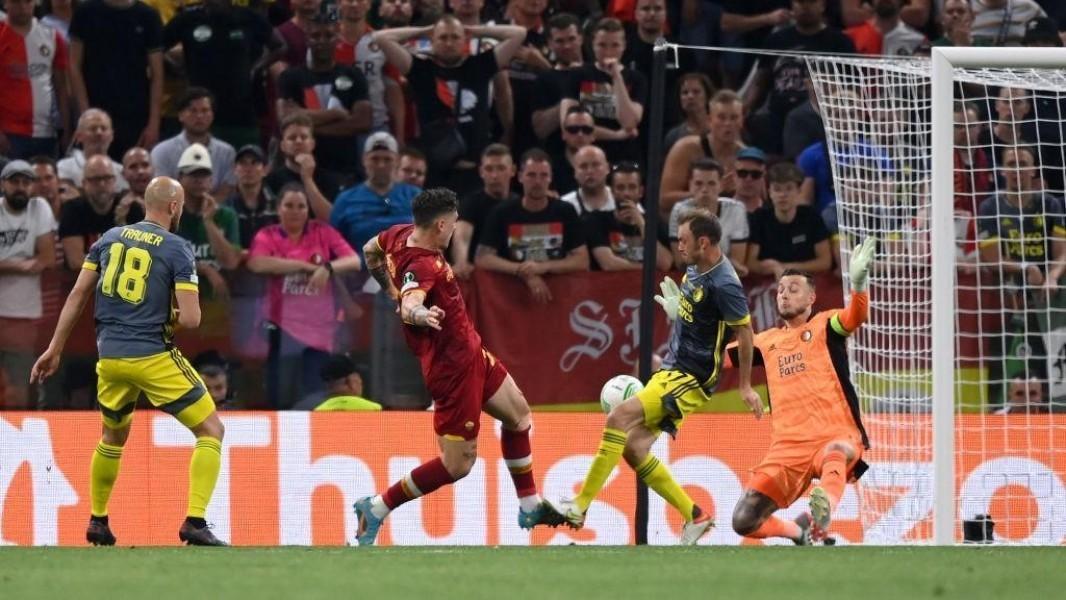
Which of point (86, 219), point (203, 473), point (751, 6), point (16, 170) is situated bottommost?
point (203, 473)

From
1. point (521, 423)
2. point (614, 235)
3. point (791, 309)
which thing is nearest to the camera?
point (521, 423)

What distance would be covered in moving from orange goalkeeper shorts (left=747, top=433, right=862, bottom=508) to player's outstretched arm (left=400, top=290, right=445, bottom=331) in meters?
2.38

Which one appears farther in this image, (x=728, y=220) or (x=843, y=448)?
(x=728, y=220)

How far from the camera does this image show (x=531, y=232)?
14.1 metres

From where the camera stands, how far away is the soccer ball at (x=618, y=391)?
37.7 feet

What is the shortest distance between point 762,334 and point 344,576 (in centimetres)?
429

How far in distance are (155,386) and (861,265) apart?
13.6 ft

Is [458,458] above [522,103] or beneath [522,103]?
beneath

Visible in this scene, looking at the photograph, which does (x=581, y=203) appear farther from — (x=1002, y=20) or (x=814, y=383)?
(x=1002, y=20)

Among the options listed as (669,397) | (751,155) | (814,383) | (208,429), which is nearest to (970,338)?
(751,155)

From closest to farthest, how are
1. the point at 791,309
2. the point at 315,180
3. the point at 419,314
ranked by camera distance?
1. the point at 419,314
2. the point at 791,309
3. the point at 315,180

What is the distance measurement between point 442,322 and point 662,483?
1777 mm

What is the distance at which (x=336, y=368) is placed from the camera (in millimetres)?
13422

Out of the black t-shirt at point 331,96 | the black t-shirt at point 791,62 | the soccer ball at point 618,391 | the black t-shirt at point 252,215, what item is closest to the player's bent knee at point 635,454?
the soccer ball at point 618,391
